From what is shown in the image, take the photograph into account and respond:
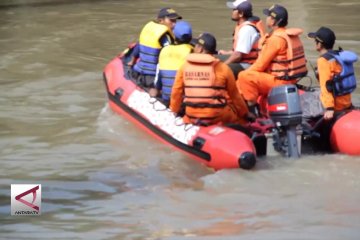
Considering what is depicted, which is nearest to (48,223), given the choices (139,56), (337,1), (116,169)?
(116,169)

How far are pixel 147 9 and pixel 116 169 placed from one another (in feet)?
35.2

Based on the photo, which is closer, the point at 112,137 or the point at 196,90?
the point at 196,90

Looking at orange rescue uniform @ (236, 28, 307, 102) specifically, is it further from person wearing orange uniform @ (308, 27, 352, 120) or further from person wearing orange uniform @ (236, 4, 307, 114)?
person wearing orange uniform @ (308, 27, 352, 120)

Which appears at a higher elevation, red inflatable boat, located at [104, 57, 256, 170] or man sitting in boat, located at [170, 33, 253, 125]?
man sitting in boat, located at [170, 33, 253, 125]

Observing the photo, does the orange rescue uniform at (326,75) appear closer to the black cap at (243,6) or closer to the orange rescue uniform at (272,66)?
the orange rescue uniform at (272,66)

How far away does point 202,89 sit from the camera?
8.03 meters

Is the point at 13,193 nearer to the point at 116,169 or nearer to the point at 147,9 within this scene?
the point at 116,169

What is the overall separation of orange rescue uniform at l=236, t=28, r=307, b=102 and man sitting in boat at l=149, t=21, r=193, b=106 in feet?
2.12

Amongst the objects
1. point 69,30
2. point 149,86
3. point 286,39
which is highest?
point 286,39

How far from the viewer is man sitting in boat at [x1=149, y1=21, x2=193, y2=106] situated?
A: 8.57 metres

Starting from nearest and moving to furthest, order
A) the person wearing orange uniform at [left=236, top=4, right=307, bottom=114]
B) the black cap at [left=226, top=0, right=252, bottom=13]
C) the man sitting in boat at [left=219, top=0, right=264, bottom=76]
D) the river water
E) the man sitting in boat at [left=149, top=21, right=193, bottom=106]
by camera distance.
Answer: the river water
the person wearing orange uniform at [left=236, top=4, right=307, bottom=114]
the man sitting in boat at [left=149, top=21, right=193, bottom=106]
the man sitting in boat at [left=219, top=0, right=264, bottom=76]
the black cap at [left=226, top=0, right=252, bottom=13]

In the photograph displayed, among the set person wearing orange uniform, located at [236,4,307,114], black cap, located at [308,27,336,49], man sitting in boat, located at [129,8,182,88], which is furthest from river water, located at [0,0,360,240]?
black cap, located at [308,27,336,49]

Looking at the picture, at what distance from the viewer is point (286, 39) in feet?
27.6

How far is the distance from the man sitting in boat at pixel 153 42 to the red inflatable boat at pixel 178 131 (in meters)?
0.18
